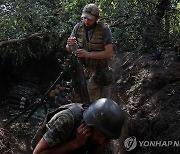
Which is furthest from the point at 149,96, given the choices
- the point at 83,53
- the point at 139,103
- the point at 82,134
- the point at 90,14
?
the point at 82,134

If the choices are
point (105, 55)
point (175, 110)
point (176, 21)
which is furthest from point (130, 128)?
point (176, 21)

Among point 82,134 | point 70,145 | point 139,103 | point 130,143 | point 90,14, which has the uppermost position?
point 90,14

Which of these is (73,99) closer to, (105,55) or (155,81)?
(105,55)

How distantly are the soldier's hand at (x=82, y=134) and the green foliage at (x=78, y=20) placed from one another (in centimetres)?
390

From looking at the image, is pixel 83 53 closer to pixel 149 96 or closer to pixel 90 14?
pixel 90 14

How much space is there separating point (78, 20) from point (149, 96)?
7.45ft

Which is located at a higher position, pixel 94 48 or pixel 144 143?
pixel 94 48

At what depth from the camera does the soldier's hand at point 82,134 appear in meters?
2.35

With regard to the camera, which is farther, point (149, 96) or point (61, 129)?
point (149, 96)

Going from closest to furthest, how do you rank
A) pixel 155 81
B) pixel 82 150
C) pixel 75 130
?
pixel 75 130 → pixel 82 150 → pixel 155 81

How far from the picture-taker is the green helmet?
93.4 inches

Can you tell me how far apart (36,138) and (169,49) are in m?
3.81

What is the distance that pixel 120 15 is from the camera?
20.9ft

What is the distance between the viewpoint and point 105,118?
2395 mm
